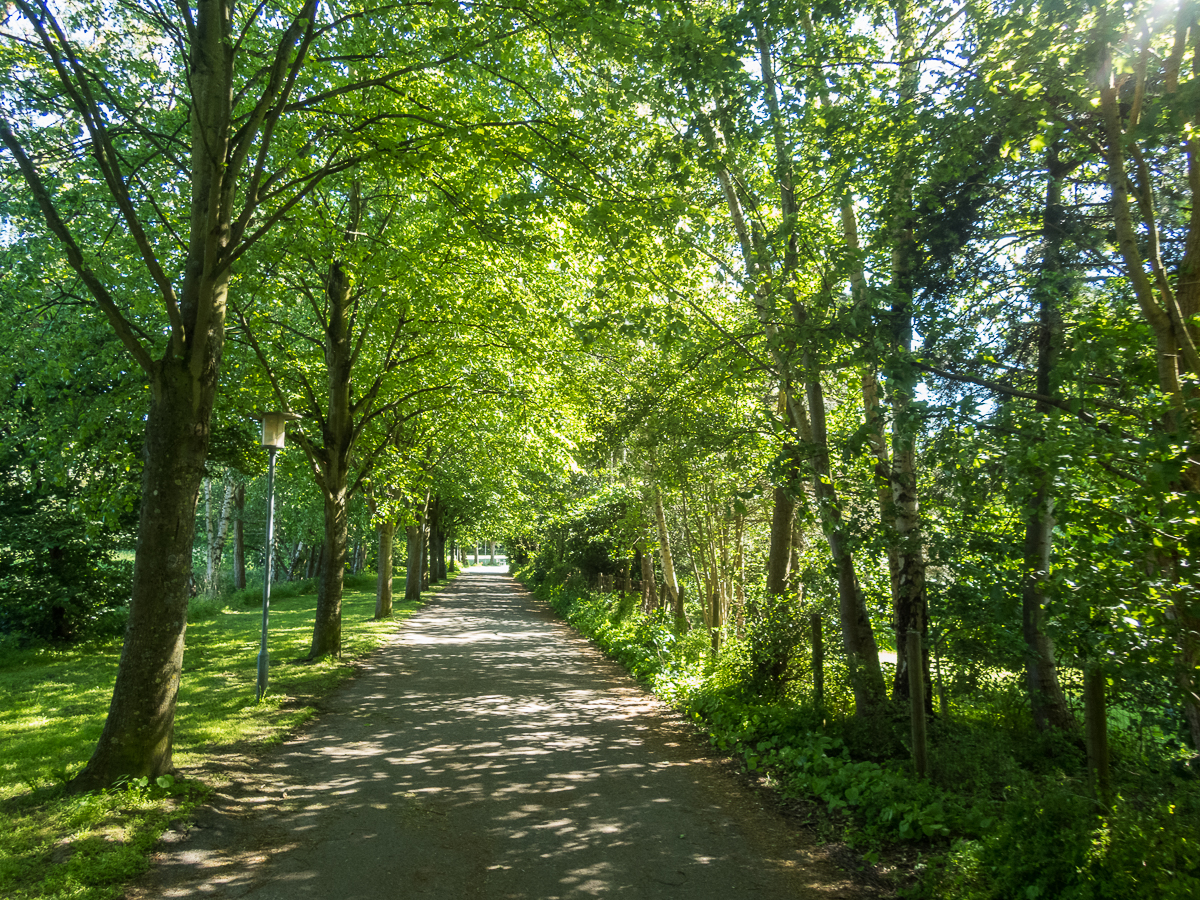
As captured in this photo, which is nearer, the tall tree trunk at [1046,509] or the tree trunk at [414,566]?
the tall tree trunk at [1046,509]

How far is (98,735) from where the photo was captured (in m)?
7.88

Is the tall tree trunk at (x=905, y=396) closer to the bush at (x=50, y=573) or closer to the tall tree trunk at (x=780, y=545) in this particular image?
the tall tree trunk at (x=780, y=545)

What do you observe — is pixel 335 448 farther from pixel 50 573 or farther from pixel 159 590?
pixel 159 590

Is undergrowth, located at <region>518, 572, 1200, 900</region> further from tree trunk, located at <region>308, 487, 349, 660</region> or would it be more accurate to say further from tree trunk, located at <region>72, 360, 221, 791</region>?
tree trunk, located at <region>308, 487, 349, 660</region>

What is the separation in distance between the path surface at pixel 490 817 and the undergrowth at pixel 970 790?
55 cm

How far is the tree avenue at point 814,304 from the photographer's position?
4.70 meters

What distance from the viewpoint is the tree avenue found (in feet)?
Answer: 15.4

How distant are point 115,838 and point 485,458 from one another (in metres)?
14.8

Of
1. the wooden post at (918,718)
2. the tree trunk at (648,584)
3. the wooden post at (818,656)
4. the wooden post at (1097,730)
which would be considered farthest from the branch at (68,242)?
the tree trunk at (648,584)

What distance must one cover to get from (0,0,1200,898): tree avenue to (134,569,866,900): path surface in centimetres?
87

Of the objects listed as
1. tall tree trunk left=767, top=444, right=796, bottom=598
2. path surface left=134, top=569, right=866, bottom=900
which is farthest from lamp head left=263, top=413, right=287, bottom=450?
tall tree trunk left=767, top=444, right=796, bottom=598

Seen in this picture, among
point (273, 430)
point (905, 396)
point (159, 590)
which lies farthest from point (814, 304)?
point (273, 430)

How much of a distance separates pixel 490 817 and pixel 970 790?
391 cm

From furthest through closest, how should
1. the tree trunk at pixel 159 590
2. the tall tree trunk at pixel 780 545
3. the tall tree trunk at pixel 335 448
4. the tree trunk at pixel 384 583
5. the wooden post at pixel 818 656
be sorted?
the tree trunk at pixel 384 583 < the tall tree trunk at pixel 335 448 < the tall tree trunk at pixel 780 545 < the wooden post at pixel 818 656 < the tree trunk at pixel 159 590
